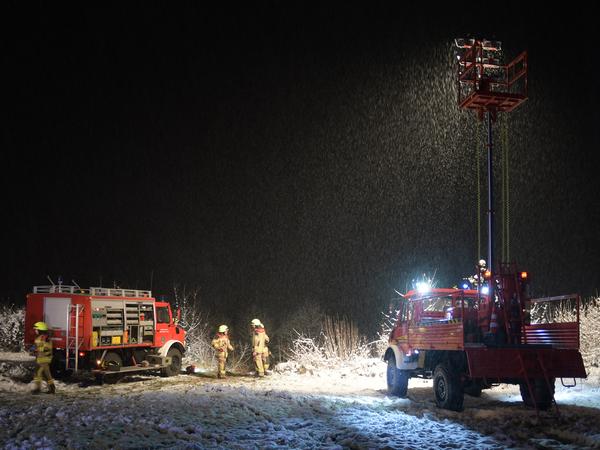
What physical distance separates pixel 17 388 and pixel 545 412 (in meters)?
11.9

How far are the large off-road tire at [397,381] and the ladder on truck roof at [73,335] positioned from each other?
7846 millimetres

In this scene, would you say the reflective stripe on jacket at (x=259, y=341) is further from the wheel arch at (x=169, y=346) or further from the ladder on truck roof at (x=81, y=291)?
the ladder on truck roof at (x=81, y=291)

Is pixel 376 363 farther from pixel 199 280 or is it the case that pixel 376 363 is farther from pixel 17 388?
pixel 199 280

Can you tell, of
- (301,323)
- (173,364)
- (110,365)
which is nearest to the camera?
(110,365)

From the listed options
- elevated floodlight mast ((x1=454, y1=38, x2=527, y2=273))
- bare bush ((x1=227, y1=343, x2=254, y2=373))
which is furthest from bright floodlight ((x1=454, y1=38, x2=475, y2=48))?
bare bush ((x1=227, y1=343, x2=254, y2=373))

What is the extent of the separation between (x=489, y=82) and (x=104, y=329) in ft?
37.5

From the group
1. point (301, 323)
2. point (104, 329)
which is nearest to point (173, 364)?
point (104, 329)

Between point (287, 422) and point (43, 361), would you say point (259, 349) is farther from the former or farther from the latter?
point (287, 422)

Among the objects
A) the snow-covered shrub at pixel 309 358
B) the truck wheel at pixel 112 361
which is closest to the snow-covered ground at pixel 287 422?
the truck wheel at pixel 112 361

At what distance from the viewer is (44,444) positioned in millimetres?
7438

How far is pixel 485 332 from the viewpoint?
12.3 meters

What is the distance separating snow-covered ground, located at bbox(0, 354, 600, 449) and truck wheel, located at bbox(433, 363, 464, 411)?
237 mm

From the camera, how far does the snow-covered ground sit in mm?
8141

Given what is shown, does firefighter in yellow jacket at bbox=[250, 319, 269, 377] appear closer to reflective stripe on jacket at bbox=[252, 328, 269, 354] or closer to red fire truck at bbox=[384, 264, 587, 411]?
reflective stripe on jacket at bbox=[252, 328, 269, 354]
